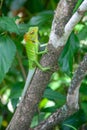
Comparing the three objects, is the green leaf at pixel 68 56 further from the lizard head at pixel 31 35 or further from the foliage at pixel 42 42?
the lizard head at pixel 31 35

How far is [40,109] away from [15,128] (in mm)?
301

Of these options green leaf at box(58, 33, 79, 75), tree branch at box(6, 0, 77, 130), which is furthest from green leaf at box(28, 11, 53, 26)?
tree branch at box(6, 0, 77, 130)

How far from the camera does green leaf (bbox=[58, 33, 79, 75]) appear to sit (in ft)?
3.60

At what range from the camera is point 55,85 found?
1.73 meters

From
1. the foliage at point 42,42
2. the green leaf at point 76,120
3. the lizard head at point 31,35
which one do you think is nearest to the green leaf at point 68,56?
the foliage at point 42,42

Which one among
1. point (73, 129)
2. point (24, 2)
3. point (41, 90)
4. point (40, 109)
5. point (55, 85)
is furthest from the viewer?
point (24, 2)

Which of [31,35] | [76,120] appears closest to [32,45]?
[31,35]

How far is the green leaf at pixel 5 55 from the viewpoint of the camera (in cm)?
103

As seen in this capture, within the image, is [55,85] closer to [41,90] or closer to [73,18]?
[41,90]

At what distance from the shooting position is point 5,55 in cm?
103

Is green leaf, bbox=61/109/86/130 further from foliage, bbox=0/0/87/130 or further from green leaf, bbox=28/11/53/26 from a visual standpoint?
green leaf, bbox=28/11/53/26

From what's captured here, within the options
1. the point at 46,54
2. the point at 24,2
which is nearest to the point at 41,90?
the point at 46,54

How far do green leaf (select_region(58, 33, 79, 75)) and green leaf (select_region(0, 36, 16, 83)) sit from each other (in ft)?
0.51

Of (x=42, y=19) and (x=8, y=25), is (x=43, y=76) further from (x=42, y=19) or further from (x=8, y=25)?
(x=42, y=19)
